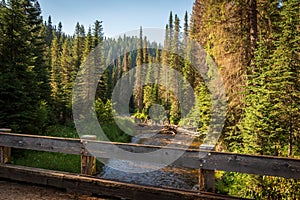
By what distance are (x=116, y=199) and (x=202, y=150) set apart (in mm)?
2185

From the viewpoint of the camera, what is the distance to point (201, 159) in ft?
14.8

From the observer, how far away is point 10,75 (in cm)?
1136

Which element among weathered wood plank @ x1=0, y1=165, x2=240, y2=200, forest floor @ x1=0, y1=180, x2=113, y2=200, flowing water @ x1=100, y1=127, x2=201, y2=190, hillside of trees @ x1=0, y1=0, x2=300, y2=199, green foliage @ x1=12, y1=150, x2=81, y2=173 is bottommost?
flowing water @ x1=100, y1=127, x2=201, y2=190

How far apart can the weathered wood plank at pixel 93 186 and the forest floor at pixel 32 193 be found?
0.39ft

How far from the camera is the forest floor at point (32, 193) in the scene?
5066 millimetres

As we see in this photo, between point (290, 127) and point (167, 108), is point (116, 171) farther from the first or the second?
point (167, 108)

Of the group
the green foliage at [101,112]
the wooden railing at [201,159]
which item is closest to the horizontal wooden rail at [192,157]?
the wooden railing at [201,159]

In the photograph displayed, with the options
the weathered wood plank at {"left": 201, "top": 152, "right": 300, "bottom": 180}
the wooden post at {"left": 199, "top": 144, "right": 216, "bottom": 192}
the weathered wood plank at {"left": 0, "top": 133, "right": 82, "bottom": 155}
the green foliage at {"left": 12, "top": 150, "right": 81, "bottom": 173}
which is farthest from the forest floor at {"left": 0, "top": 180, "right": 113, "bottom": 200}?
the green foliage at {"left": 12, "top": 150, "right": 81, "bottom": 173}

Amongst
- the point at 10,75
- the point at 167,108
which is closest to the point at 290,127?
the point at 10,75

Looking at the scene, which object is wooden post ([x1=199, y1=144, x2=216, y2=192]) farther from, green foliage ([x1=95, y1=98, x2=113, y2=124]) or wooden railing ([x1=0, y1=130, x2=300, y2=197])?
green foliage ([x1=95, y1=98, x2=113, y2=124])

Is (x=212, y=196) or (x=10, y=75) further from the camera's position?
(x=10, y=75)

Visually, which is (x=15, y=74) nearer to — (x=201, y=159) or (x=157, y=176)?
(x=157, y=176)

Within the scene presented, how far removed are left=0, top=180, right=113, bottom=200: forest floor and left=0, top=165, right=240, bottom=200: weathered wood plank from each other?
12 centimetres

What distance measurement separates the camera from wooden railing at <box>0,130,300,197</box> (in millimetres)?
4082
